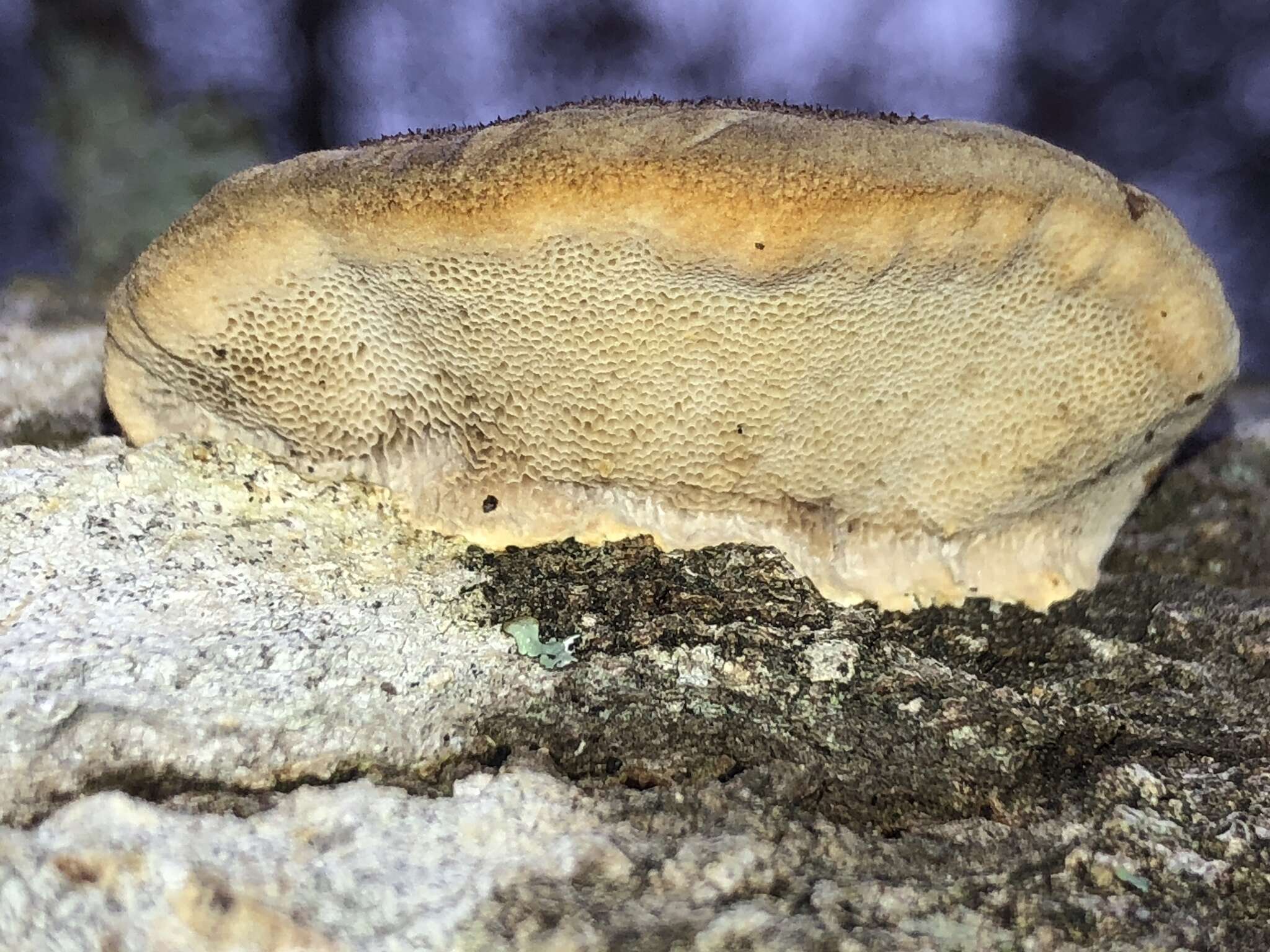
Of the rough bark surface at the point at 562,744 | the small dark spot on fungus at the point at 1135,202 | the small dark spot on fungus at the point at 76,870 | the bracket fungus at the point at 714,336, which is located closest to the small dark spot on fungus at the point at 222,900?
the rough bark surface at the point at 562,744

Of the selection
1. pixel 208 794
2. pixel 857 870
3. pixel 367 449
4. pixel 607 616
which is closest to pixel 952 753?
pixel 857 870

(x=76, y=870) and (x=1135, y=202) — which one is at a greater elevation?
(x=1135, y=202)

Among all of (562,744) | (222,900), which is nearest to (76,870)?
(222,900)

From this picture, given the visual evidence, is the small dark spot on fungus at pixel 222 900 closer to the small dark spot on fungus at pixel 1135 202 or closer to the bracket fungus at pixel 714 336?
the bracket fungus at pixel 714 336

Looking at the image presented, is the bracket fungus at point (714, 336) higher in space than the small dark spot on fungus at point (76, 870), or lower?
higher

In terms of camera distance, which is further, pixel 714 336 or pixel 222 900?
pixel 714 336

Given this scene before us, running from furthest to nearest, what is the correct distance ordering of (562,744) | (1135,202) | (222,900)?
(1135,202)
(562,744)
(222,900)

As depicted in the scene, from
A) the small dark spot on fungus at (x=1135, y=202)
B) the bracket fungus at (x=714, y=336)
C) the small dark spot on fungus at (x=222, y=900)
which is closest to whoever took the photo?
the small dark spot on fungus at (x=222, y=900)

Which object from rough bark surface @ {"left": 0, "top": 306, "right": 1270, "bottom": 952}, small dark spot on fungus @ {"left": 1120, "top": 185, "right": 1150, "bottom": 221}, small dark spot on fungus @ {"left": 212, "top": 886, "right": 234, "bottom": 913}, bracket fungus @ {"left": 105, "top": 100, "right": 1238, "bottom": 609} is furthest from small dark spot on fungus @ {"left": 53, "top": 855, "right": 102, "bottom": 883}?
small dark spot on fungus @ {"left": 1120, "top": 185, "right": 1150, "bottom": 221}

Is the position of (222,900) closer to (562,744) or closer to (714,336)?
(562,744)
